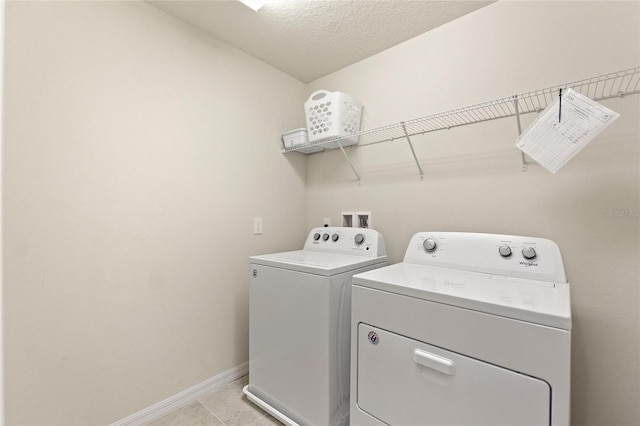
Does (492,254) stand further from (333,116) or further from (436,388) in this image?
(333,116)

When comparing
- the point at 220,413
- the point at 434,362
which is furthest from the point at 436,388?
the point at 220,413

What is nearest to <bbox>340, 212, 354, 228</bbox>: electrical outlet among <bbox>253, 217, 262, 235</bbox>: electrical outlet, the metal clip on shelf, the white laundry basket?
the metal clip on shelf

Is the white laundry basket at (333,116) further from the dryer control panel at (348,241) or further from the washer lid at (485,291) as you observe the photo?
the washer lid at (485,291)

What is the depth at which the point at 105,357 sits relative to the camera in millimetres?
1409

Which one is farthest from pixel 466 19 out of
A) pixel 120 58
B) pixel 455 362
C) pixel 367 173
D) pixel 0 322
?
pixel 0 322

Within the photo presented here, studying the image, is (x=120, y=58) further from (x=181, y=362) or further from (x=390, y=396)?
(x=390, y=396)

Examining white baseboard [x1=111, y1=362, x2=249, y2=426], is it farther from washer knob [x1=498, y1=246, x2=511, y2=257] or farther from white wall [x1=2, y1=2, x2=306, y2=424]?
washer knob [x1=498, y1=246, x2=511, y2=257]

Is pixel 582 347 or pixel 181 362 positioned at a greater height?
pixel 582 347

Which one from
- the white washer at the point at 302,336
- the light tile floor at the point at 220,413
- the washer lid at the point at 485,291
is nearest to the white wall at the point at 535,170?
the washer lid at the point at 485,291

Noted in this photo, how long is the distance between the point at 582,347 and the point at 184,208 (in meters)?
2.12

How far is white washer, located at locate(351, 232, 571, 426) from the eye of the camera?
0.81 meters

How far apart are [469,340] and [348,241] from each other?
102 cm

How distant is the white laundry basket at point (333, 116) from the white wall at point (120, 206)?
42 cm

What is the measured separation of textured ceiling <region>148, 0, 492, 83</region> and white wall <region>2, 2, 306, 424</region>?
135 mm
